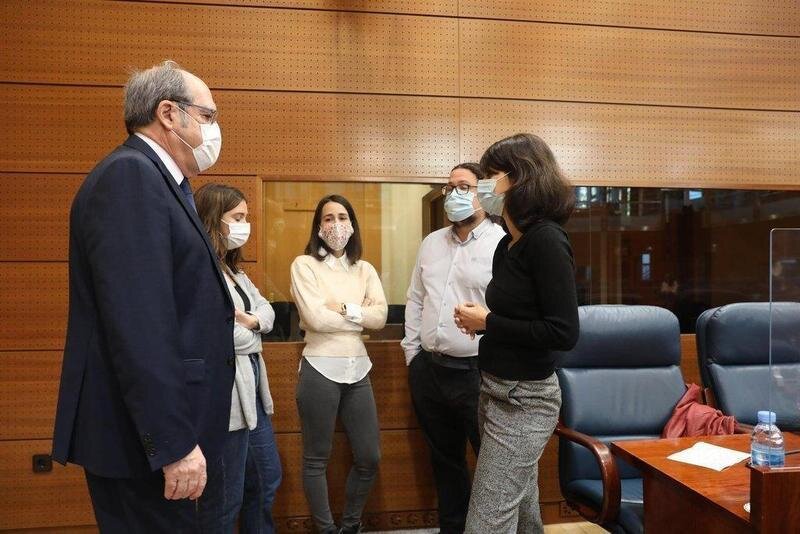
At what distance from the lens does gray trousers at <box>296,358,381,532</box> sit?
260 centimetres

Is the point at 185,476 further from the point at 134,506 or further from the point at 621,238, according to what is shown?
the point at 621,238

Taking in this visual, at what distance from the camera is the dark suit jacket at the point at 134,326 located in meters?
1.15

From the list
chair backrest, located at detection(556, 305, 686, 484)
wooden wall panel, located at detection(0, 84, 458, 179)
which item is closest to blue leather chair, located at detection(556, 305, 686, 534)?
chair backrest, located at detection(556, 305, 686, 484)

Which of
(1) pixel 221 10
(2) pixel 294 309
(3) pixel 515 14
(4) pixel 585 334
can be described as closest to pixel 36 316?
(2) pixel 294 309

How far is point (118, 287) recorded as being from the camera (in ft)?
3.77

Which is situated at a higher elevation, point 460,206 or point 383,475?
point 460,206

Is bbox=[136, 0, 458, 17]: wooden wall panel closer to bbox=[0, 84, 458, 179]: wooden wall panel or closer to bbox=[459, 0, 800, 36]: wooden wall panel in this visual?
bbox=[459, 0, 800, 36]: wooden wall panel

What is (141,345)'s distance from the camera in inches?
45.1

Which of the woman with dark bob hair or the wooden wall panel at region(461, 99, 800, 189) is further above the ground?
the wooden wall panel at region(461, 99, 800, 189)

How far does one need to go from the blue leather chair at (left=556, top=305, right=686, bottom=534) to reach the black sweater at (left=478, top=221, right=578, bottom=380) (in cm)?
67

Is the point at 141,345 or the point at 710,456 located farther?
the point at 710,456

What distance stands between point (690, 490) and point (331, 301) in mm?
1681

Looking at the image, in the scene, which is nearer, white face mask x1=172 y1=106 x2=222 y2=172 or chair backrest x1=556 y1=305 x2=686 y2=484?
white face mask x1=172 y1=106 x2=222 y2=172

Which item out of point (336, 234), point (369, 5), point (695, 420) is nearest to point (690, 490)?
point (695, 420)
